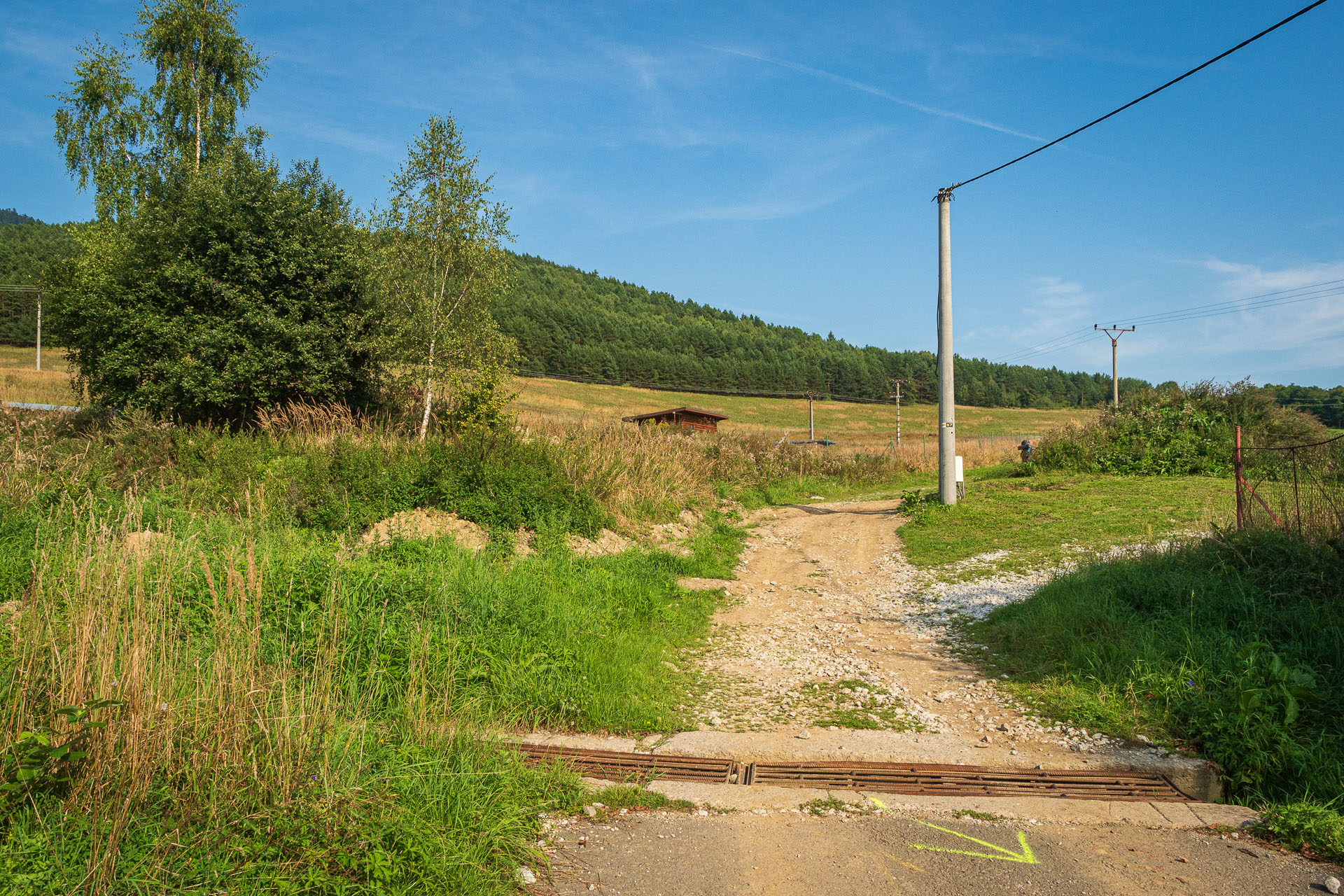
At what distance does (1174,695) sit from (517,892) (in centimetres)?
462

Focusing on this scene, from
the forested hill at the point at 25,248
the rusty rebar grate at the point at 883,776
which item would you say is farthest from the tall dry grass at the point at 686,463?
the forested hill at the point at 25,248

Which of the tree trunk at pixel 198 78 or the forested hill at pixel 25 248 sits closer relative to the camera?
the tree trunk at pixel 198 78

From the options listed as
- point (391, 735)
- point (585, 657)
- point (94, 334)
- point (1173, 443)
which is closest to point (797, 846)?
point (391, 735)

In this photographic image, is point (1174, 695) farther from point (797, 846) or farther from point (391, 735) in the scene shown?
point (391, 735)

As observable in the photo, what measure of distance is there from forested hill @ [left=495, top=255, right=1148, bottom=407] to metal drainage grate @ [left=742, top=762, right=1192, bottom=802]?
81.6 meters

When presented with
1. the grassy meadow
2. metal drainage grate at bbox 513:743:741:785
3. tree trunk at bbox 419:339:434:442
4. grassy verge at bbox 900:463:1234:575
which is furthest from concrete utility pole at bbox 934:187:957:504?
the grassy meadow

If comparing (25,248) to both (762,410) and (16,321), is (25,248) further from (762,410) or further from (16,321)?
(762,410)

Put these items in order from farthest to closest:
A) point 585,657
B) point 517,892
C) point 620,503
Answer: point 620,503 < point 585,657 < point 517,892

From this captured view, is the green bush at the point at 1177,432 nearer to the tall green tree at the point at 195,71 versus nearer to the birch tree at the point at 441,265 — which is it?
the birch tree at the point at 441,265

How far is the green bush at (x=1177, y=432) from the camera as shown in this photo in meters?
17.2

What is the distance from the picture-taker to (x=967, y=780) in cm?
435

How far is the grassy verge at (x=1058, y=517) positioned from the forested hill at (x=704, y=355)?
73.6 m

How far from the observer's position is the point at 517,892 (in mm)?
3137

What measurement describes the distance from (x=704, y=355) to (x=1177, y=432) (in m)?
92.8
